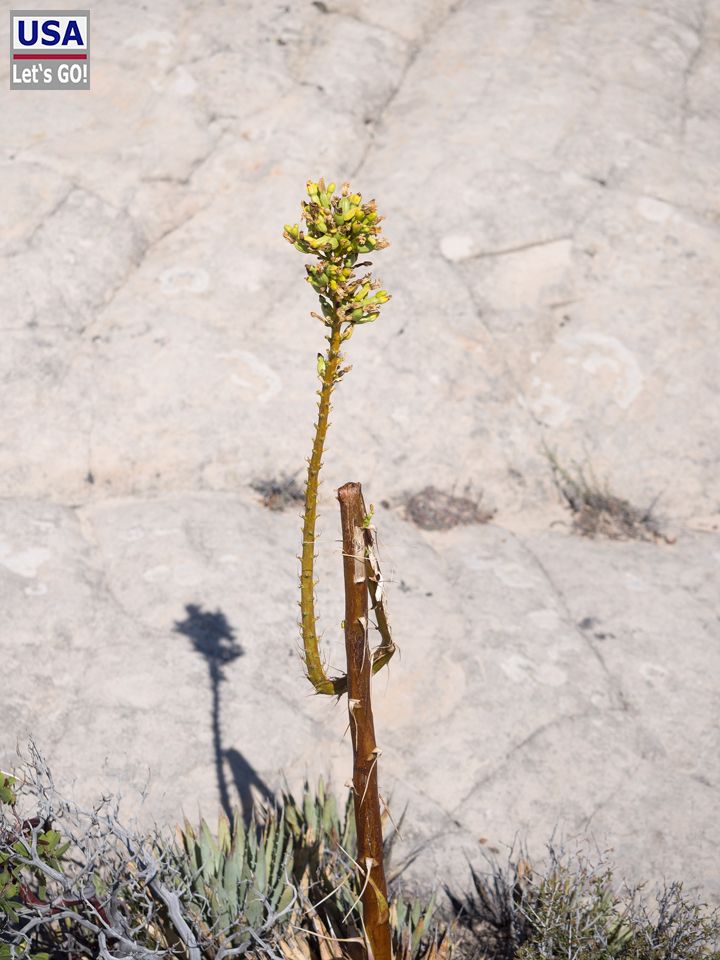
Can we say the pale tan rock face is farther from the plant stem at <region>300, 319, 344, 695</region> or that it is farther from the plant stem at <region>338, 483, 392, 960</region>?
the plant stem at <region>300, 319, 344, 695</region>

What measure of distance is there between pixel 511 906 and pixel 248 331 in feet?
15.1

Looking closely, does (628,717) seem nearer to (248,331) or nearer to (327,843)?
(327,843)

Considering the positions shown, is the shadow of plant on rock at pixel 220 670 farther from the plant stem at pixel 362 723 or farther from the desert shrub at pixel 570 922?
the plant stem at pixel 362 723

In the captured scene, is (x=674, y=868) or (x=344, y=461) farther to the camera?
(x=344, y=461)

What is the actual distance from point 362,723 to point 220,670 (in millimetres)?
2294

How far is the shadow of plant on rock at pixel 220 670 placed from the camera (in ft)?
13.1

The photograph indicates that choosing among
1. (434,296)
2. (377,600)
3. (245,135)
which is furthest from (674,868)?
(245,135)

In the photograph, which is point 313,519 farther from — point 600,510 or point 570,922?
point 600,510

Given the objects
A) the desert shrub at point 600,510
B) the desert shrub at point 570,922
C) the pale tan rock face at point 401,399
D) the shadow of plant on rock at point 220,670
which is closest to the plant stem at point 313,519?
the desert shrub at point 570,922

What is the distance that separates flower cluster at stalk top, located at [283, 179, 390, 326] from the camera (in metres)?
1.96

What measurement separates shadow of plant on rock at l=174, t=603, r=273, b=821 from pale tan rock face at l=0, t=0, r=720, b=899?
0.11 ft

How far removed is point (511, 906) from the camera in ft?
11.1

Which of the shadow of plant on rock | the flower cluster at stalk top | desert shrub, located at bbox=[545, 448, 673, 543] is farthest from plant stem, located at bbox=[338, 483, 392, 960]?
desert shrub, located at bbox=[545, 448, 673, 543]

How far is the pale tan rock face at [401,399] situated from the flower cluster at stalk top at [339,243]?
233cm
